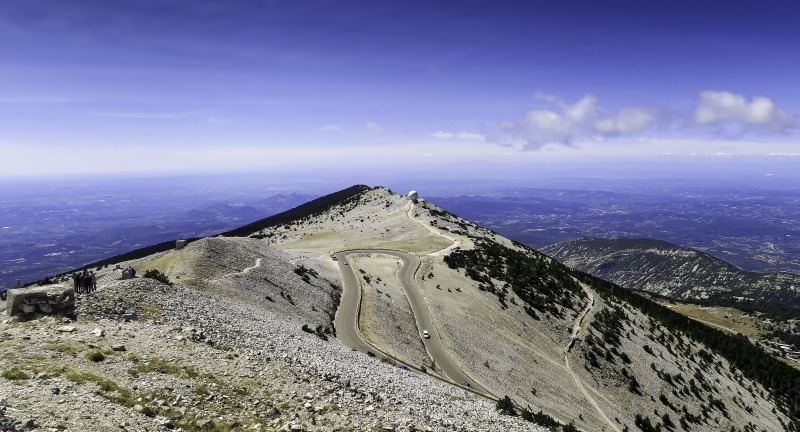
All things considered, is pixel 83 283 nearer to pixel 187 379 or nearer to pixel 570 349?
pixel 187 379

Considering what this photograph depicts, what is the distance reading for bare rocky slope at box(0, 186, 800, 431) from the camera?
613 inches

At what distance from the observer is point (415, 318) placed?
45.1m

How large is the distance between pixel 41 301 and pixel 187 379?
34.0 ft

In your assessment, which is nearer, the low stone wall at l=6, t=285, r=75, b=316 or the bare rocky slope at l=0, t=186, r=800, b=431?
the bare rocky slope at l=0, t=186, r=800, b=431

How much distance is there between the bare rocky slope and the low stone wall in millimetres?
626

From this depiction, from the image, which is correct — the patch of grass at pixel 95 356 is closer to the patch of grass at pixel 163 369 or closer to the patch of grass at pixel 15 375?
the patch of grass at pixel 163 369

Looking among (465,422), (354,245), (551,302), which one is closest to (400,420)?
(465,422)

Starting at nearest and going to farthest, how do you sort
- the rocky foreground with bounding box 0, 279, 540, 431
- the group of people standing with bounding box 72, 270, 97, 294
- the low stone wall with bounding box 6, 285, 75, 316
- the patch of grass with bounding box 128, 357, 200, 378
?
1. the rocky foreground with bounding box 0, 279, 540, 431
2. the patch of grass with bounding box 128, 357, 200, 378
3. the low stone wall with bounding box 6, 285, 75, 316
4. the group of people standing with bounding box 72, 270, 97, 294

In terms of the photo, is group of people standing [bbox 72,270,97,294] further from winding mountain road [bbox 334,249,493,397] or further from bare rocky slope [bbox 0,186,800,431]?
winding mountain road [bbox 334,249,493,397]

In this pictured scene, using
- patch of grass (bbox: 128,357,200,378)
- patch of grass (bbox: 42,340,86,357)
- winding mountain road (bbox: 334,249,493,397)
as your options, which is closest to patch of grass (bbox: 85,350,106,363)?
patch of grass (bbox: 42,340,86,357)

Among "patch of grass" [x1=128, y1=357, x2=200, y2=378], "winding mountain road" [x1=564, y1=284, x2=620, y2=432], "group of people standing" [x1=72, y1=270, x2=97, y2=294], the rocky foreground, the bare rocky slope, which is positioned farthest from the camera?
"winding mountain road" [x1=564, y1=284, x2=620, y2=432]

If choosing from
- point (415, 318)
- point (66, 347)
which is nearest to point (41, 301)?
point (66, 347)

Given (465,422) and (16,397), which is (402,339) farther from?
(16,397)

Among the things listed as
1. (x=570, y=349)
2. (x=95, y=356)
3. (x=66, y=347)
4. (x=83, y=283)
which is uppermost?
(x=83, y=283)
